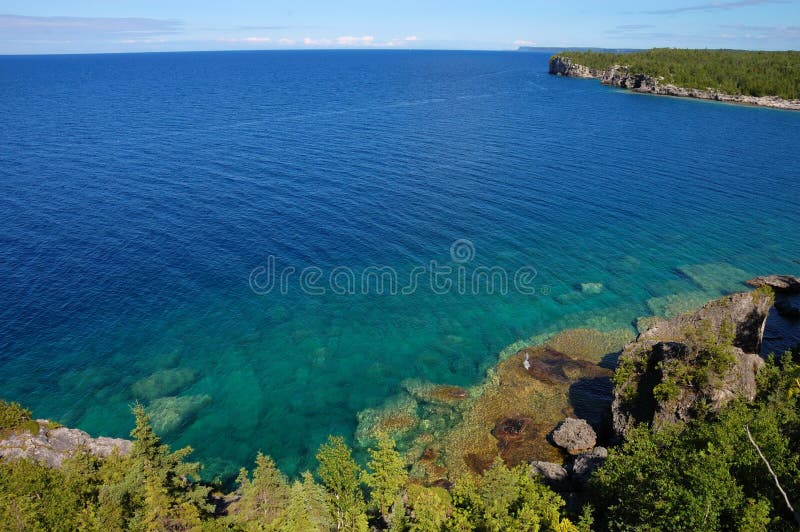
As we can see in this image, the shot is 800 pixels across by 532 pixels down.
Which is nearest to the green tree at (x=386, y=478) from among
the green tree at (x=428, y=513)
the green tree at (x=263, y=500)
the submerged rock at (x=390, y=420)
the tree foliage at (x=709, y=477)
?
the green tree at (x=428, y=513)

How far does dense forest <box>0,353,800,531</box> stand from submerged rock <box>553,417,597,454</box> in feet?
28.4

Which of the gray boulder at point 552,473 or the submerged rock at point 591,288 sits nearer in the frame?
the gray boulder at point 552,473

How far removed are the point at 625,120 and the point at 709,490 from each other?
173 metres

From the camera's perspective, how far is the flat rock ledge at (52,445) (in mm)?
39750

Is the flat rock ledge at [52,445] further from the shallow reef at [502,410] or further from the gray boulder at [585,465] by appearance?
the gray boulder at [585,465]

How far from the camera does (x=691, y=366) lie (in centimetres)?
4356

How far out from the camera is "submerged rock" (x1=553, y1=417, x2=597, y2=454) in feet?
152

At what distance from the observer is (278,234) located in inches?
3418

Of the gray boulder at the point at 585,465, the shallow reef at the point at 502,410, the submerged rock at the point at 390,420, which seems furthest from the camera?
the submerged rock at the point at 390,420

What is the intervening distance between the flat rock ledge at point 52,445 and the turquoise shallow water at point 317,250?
223 inches

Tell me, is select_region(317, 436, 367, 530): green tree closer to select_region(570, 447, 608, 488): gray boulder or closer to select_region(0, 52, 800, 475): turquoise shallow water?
Result: select_region(0, 52, 800, 475): turquoise shallow water

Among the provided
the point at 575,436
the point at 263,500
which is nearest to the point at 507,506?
the point at 263,500

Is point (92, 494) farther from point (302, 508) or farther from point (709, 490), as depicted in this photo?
point (709, 490)

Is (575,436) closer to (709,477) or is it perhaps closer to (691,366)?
(691,366)
